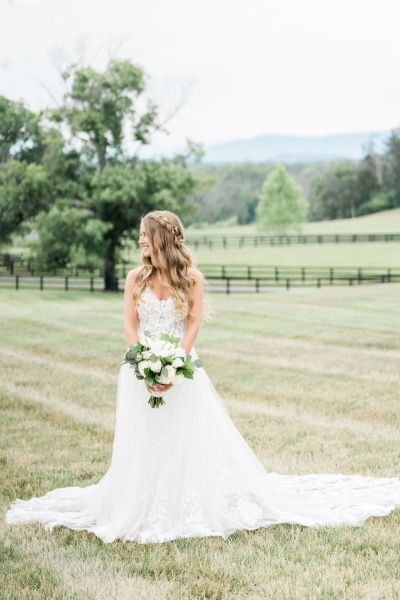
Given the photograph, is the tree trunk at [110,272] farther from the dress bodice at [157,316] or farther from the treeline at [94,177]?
the dress bodice at [157,316]

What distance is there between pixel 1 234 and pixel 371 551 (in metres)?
42.2

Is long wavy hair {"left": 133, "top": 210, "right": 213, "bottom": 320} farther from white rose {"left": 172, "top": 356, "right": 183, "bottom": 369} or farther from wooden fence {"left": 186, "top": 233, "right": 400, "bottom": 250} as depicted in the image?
wooden fence {"left": 186, "top": 233, "right": 400, "bottom": 250}

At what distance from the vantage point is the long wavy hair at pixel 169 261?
6602 mm

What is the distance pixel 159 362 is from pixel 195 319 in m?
0.73

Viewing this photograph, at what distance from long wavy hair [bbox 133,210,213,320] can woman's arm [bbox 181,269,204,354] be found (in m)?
0.03

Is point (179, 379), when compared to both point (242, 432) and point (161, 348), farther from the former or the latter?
point (242, 432)

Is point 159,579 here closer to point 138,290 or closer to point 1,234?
point 138,290

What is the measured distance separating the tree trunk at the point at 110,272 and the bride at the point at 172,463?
31.7 meters

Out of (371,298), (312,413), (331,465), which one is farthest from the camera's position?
(371,298)

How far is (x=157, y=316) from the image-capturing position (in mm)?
6898

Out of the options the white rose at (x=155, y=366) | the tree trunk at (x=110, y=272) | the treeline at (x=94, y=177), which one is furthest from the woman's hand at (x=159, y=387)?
the tree trunk at (x=110, y=272)

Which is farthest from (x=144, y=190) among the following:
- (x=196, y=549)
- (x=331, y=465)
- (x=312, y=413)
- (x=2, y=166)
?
(x=196, y=549)

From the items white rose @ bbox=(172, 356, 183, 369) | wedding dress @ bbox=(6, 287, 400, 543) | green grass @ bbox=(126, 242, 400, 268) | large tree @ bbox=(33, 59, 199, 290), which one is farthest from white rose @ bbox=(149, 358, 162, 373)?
green grass @ bbox=(126, 242, 400, 268)

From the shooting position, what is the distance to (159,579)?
18.6ft
